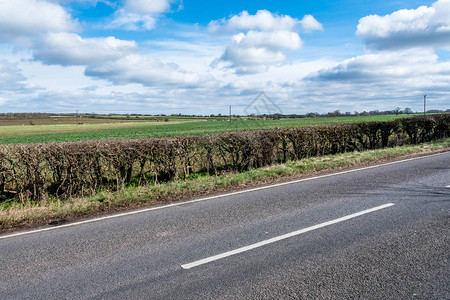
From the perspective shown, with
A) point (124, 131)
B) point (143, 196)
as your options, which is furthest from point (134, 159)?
point (124, 131)

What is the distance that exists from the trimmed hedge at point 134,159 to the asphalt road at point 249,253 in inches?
116

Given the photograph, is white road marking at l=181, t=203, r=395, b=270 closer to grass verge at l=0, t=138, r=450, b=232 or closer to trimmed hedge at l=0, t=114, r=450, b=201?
grass verge at l=0, t=138, r=450, b=232

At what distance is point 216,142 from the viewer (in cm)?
1060

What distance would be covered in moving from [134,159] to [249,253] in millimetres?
5680

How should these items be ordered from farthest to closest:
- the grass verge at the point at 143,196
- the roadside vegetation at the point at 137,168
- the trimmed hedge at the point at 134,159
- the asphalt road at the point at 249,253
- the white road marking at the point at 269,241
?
the trimmed hedge at the point at 134,159 → the roadside vegetation at the point at 137,168 → the grass verge at the point at 143,196 → the white road marking at the point at 269,241 → the asphalt road at the point at 249,253

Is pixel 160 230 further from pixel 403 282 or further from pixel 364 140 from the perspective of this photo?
pixel 364 140

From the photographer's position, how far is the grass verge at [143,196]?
6.14 meters

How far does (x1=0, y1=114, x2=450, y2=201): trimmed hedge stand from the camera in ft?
26.0

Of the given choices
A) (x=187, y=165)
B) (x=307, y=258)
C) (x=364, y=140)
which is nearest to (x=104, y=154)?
(x=187, y=165)

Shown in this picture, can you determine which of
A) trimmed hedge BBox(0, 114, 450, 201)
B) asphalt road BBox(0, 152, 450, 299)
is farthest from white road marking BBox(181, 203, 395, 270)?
trimmed hedge BBox(0, 114, 450, 201)

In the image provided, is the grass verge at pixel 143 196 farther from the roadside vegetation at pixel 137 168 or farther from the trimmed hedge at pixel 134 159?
the trimmed hedge at pixel 134 159

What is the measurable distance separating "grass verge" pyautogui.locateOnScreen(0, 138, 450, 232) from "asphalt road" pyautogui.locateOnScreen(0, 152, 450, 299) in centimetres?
76

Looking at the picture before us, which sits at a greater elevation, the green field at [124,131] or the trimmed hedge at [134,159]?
the green field at [124,131]

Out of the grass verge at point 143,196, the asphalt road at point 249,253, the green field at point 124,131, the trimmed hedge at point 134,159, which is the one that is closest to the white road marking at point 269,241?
the asphalt road at point 249,253
